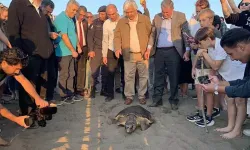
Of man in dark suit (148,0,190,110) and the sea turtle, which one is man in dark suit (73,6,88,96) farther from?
the sea turtle

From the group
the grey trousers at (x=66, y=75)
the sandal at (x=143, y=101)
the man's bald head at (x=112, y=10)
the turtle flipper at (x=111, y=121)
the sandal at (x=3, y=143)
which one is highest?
the man's bald head at (x=112, y=10)

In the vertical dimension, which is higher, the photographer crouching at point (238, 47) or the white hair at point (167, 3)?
the white hair at point (167, 3)

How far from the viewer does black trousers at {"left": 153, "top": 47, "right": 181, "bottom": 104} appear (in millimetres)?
5488

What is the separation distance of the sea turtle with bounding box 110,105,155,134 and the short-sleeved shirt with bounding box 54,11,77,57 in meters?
1.83

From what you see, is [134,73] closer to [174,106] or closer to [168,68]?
[168,68]

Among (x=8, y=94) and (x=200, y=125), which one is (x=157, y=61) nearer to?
(x=200, y=125)

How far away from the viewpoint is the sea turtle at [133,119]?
4449 mm

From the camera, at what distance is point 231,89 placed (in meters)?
3.02

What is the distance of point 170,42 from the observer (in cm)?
549

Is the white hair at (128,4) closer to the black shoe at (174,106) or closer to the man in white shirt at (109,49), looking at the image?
the man in white shirt at (109,49)

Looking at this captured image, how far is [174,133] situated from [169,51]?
5.56 ft

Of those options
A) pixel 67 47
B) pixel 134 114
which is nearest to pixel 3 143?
pixel 134 114

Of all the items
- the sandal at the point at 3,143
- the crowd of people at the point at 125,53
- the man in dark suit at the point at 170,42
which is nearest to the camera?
the sandal at the point at 3,143

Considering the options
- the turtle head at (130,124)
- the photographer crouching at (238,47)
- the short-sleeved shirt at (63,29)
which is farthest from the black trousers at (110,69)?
the photographer crouching at (238,47)
